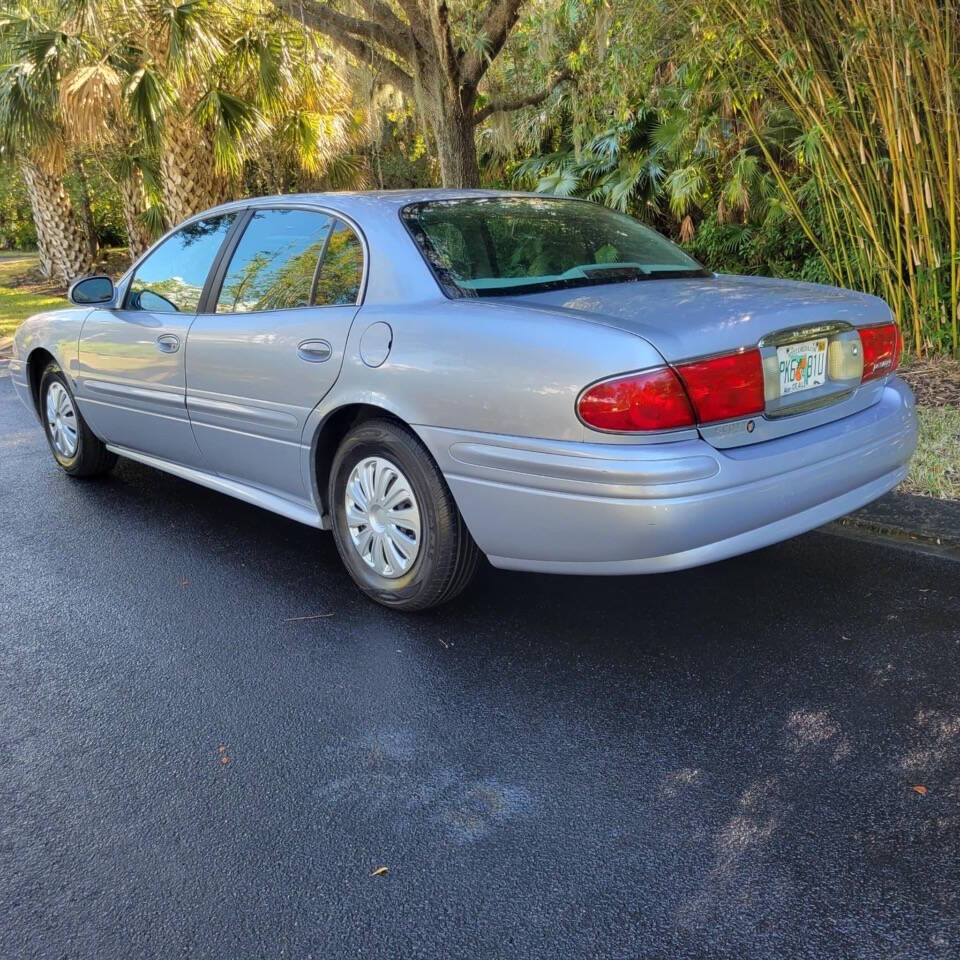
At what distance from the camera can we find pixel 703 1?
16.7 ft

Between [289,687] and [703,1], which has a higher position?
[703,1]

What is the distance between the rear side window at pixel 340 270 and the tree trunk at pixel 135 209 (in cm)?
1306

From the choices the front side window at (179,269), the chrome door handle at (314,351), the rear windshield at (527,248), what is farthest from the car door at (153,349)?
the rear windshield at (527,248)

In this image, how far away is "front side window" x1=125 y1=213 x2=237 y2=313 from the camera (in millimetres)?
4219

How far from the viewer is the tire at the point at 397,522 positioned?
10.5 feet

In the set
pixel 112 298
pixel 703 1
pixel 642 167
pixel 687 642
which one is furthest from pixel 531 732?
A: pixel 642 167

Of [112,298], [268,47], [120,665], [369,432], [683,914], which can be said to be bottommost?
[683,914]

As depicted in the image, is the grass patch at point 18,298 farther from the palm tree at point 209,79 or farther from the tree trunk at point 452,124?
the tree trunk at point 452,124

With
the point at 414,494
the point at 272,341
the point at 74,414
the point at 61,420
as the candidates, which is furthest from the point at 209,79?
the point at 414,494

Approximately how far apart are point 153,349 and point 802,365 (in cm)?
289

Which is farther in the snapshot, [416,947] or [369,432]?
[369,432]

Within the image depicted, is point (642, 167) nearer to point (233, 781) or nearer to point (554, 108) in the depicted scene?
point (554, 108)

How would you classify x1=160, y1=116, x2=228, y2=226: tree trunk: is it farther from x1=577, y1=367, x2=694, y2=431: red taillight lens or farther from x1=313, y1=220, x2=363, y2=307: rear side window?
x1=577, y1=367, x2=694, y2=431: red taillight lens

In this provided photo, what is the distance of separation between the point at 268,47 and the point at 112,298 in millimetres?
6842
